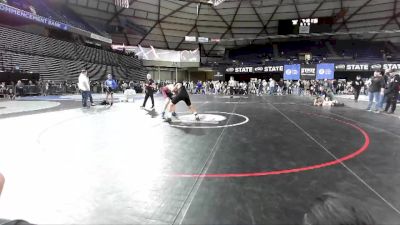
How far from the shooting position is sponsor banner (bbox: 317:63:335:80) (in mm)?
29219

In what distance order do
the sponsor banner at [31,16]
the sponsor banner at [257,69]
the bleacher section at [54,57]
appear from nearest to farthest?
the sponsor banner at [31,16]
the bleacher section at [54,57]
the sponsor banner at [257,69]

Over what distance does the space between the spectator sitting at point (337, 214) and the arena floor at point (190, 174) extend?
46.2 inches

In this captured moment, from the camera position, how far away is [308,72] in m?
29.6

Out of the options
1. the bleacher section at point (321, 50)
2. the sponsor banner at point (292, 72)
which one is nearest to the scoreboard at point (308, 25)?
the bleacher section at point (321, 50)

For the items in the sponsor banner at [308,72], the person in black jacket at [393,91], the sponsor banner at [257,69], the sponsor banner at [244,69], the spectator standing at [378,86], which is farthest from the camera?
the sponsor banner at [244,69]

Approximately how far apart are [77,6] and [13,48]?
1095 centimetres

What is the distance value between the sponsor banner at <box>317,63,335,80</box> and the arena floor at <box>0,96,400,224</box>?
81.8 ft

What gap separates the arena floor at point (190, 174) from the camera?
2.45 m

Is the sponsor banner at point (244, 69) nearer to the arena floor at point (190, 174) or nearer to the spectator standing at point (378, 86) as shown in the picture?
the spectator standing at point (378, 86)

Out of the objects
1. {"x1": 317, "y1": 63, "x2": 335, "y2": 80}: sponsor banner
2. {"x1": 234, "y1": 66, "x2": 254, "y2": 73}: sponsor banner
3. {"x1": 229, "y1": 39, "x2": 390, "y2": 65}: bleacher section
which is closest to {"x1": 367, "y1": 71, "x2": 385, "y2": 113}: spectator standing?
{"x1": 317, "y1": 63, "x2": 335, "y2": 80}: sponsor banner

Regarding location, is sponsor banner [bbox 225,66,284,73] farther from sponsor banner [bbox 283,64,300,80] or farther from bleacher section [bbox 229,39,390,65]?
bleacher section [bbox 229,39,390,65]

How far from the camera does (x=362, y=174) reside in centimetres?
337

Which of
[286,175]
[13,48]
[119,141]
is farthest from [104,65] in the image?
[286,175]

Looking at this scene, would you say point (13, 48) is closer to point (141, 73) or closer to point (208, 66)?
point (141, 73)
